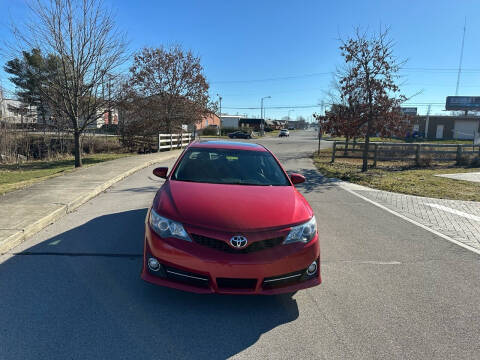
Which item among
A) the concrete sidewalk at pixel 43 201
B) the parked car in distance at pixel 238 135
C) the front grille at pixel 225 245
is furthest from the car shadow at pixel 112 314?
the parked car in distance at pixel 238 135

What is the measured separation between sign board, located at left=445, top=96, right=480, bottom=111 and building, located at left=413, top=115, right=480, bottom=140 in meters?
9.13

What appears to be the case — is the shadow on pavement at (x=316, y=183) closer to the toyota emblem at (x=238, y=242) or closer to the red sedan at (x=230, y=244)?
the red sedan at (x=230, y=244)

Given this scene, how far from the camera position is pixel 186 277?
2973mm

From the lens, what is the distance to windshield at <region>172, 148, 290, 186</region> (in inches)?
171

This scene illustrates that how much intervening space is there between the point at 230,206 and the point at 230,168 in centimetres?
136

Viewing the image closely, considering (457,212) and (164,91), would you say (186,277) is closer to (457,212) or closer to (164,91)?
(457,212)

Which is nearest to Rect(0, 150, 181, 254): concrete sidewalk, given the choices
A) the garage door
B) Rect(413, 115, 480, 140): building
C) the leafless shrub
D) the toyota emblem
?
the toyota emblem

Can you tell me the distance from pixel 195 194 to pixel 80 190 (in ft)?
18.3

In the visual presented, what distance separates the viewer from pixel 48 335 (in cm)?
273

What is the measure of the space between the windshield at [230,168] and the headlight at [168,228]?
108 centimetres

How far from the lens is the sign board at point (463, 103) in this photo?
64.6m

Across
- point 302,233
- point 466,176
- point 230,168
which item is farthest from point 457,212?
point 466,176

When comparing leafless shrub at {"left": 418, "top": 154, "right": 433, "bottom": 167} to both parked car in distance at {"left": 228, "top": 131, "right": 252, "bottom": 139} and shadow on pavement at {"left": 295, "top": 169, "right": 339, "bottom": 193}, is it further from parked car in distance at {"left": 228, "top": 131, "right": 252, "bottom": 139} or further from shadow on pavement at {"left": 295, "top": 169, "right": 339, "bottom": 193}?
parked car in distance at {"left": 228, "top": 131, "right": 252, "bottom": 139}

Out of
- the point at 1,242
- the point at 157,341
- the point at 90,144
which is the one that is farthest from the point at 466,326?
the point at 90,144
